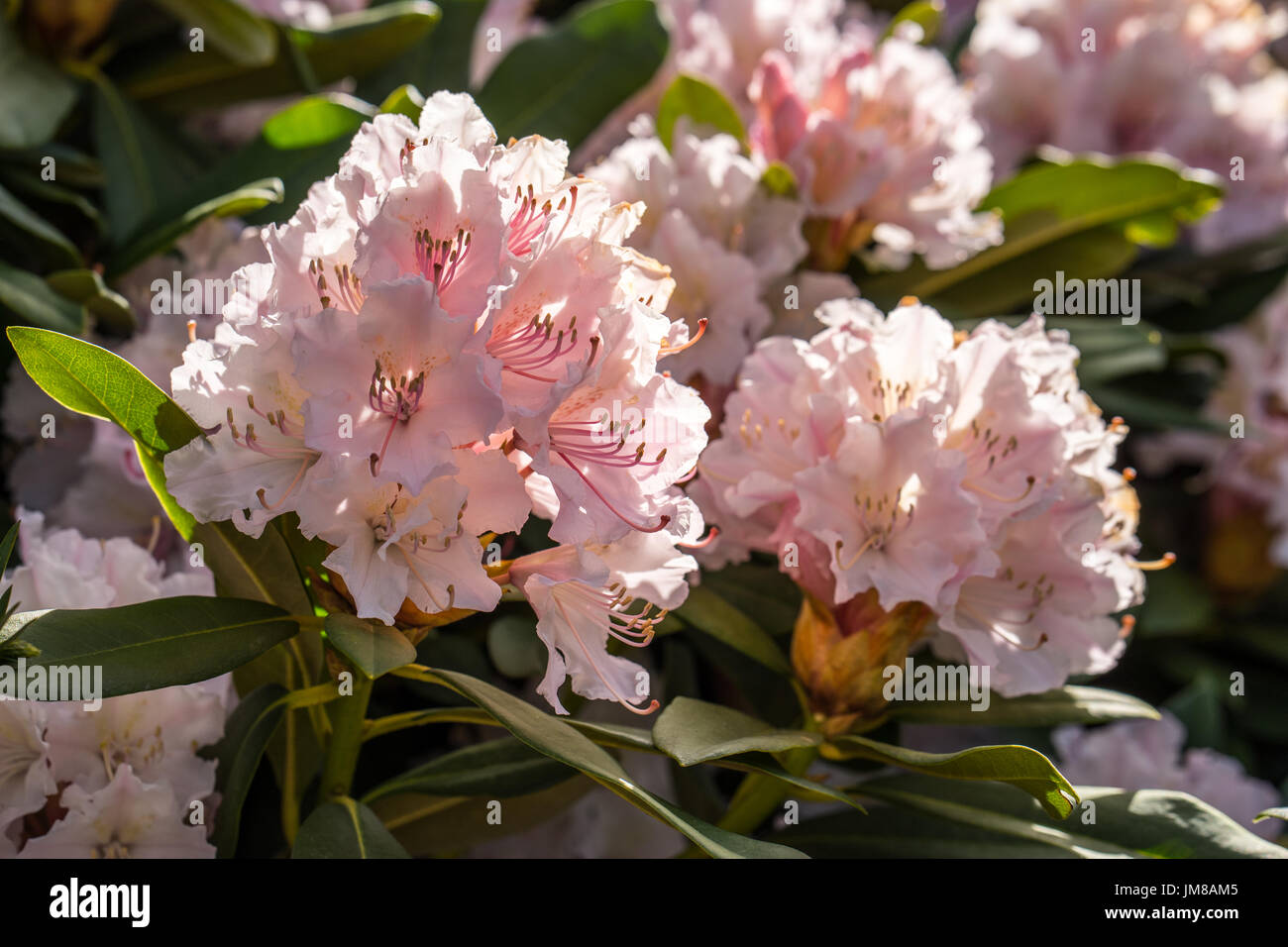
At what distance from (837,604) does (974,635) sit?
0.09 metres

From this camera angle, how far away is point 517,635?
83 centimetres

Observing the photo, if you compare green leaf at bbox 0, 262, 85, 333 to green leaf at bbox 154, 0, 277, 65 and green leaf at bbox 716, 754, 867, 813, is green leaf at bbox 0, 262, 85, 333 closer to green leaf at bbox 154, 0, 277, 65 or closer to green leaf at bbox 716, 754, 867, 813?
green leaf at bbox 154, 0, 277, 65

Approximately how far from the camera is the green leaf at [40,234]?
→ 86 cm

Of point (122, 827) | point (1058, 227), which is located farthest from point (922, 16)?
point (122, 827)

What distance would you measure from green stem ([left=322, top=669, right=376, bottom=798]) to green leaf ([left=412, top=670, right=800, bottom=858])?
45 mm

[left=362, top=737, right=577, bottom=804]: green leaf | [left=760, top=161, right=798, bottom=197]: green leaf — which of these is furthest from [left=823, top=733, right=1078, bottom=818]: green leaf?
[left=760, top=161, right=798, bottom=197]: green leaf

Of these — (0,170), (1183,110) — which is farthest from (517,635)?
(1183,110)

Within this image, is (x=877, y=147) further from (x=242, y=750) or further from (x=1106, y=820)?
(x=242, y=750)

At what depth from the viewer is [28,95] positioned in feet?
3.24

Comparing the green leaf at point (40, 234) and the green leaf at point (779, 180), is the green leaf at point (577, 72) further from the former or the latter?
the green leaf at point (40, 234)

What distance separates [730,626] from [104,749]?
0.41 m

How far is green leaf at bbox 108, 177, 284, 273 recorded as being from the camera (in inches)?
33.2

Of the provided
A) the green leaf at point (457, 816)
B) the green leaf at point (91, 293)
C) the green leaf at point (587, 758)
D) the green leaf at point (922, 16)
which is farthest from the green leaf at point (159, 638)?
the green leaf at point (922, 16)
